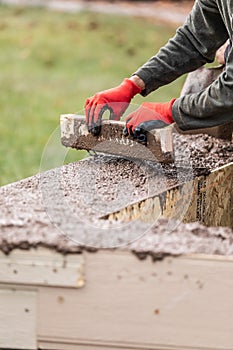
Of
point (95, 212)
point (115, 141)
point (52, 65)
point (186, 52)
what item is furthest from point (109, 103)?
point (52, 65)

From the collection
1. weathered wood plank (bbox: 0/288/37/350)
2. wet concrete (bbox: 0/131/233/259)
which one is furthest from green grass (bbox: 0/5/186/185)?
weathered wood plank (bbox: 0/288/37/350)

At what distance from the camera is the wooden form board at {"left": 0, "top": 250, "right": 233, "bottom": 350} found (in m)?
1.90

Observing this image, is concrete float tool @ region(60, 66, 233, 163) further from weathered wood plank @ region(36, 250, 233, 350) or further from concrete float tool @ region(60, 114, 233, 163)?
weathered wood plank @ region(36, 250, 233, 350)

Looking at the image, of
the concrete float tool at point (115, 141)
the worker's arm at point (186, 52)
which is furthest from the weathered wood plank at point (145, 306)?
the worker's arm at point (186, 52)

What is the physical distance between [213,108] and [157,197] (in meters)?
0.37

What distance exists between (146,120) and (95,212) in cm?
57

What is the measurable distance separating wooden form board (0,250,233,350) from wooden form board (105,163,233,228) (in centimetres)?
36

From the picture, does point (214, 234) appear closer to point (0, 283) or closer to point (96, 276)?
point (96, 276)

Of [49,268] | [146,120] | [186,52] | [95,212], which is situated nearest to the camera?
[49,268]

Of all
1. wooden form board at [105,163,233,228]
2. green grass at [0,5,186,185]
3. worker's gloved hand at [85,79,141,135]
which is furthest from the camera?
green grass at [0,5,186,185]

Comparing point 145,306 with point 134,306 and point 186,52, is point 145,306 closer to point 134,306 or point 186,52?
point 134,306

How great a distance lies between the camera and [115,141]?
2.80m

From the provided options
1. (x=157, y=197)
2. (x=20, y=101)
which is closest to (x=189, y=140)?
(x=157, y=197)

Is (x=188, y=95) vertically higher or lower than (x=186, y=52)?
lower
